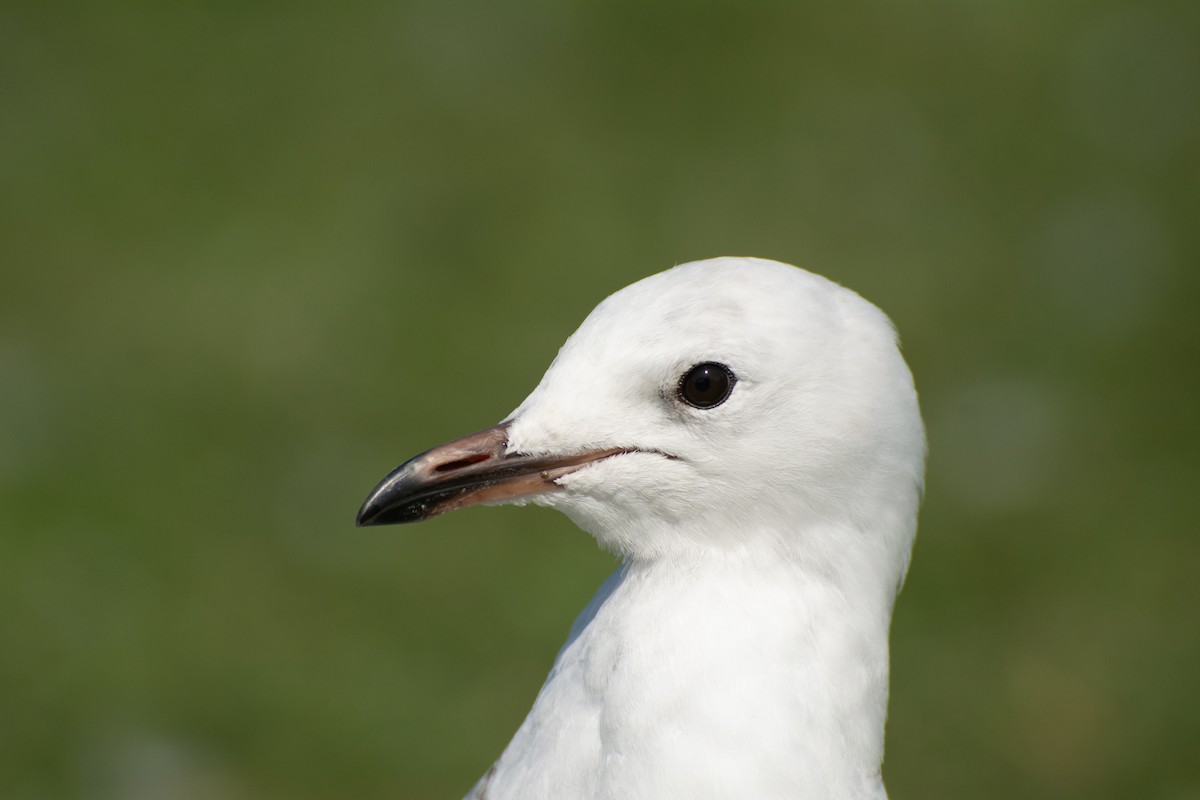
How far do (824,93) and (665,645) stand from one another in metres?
5.47

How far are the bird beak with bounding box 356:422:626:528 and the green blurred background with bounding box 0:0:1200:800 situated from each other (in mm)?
2558

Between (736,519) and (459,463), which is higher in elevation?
(736,519)

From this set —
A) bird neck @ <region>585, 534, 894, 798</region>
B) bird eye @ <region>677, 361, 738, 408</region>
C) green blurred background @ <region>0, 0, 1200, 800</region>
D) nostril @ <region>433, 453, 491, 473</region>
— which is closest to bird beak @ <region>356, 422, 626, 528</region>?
nostril @ <region>433, 453, 491, 473</region>

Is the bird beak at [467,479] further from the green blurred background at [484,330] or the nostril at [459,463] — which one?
the green blurred background at [484,330]

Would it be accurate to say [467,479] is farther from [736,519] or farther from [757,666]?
[757,666]

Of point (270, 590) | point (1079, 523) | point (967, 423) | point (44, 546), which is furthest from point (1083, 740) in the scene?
point (44, 546)

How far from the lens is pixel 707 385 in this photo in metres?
2.39

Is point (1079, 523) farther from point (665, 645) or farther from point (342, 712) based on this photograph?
point (665, 645)

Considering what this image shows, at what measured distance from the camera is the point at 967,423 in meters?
5.84

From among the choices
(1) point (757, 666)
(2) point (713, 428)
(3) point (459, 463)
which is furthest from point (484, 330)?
(1) point (757, 666)

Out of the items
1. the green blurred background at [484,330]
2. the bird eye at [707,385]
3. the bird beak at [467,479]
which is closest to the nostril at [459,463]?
the bird beak at [467,479]

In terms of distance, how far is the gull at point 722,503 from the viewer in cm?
237

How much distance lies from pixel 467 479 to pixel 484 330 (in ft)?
12.8

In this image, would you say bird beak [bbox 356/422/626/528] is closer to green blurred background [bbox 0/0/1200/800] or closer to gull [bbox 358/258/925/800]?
gull [bbox 358/258/925/800]
